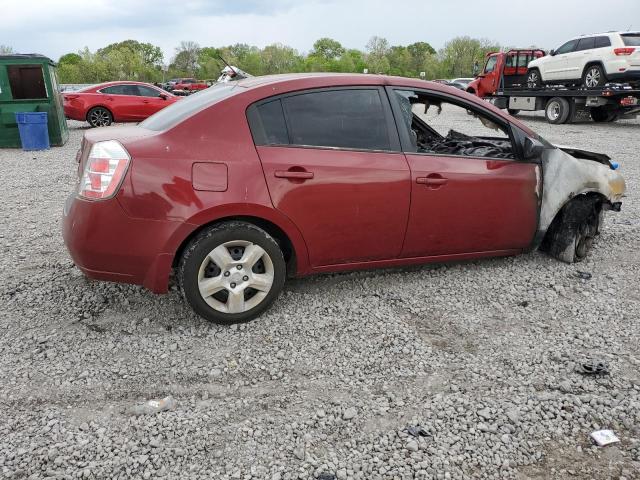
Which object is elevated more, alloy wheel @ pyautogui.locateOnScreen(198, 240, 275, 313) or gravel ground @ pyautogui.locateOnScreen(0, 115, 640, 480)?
alloy wheel @ pyautogui.locateOnScreen(198, 240, 275, 313)

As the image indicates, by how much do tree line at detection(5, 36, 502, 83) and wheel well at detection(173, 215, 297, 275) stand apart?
7239cm

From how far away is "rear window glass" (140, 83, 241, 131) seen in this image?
3406 mm

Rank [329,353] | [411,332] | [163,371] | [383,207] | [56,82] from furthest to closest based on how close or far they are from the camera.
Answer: [56,82] → [383,207] → [411,332] → [329,353] → [163,371]

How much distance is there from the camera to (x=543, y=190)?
4.31 metres

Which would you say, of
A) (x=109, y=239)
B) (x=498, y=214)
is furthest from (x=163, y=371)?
(x=498, y=214)

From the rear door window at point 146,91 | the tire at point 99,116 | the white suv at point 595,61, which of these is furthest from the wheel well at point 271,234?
the white suv at point 595,61

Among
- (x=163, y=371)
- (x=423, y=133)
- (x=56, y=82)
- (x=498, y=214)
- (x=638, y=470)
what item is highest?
(x=56, y=82)

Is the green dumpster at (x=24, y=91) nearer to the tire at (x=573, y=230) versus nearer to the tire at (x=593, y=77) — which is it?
the tire at (x=573, y=230)

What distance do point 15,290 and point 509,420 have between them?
356cm

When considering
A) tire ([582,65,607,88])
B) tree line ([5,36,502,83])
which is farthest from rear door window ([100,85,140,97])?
tree line ([5,36,502,83])

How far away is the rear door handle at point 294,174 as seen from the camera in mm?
3369

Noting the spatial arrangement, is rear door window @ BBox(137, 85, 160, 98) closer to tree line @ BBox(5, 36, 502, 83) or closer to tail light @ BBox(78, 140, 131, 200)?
tail light @ BBox(78, 140, 131, 200)

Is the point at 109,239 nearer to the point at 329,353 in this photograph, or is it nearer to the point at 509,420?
the point at 329,353

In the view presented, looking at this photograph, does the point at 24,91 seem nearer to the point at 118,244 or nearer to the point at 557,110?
the point at 118,244
